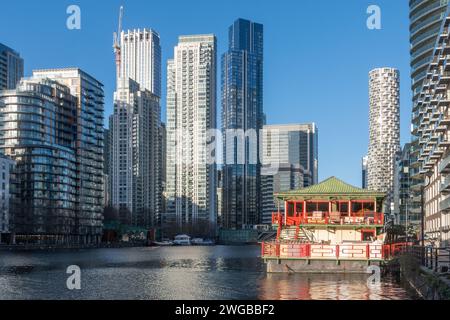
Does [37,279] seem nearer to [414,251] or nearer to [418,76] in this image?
[414,251]

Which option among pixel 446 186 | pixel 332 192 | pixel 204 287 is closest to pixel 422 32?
pixel 446 186

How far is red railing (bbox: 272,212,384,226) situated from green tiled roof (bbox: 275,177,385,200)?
185cm

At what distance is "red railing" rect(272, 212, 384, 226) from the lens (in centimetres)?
7062

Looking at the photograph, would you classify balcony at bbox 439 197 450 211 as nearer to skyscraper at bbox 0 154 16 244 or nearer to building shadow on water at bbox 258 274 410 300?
building shadow on water at bbox 258 274 410 300

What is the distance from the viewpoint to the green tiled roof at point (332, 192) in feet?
237

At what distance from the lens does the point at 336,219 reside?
71.4 meters

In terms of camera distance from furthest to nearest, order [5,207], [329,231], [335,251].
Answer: [5,207] < [329,231] < [335,251]

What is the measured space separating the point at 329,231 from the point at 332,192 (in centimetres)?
390

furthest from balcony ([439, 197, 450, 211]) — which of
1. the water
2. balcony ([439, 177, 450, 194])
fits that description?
the water

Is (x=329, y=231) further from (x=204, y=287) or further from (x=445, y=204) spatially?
(x=445, y=204)

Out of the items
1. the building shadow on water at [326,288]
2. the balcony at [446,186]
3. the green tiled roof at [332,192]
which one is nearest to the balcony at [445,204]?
the balcony at [446,186]

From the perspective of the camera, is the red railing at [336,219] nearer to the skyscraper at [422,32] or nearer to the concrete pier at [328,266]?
the concrete pier at [328,266]

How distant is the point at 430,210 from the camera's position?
13700 centimetres
